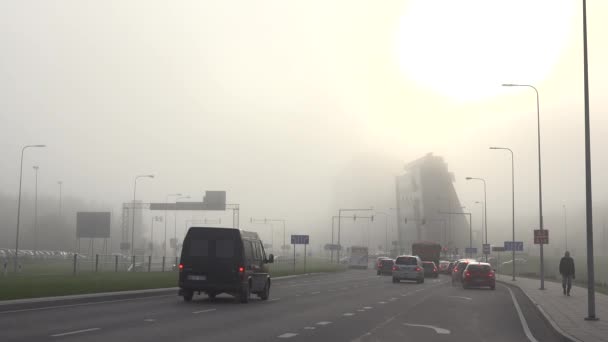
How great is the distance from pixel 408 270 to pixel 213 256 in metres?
29.0

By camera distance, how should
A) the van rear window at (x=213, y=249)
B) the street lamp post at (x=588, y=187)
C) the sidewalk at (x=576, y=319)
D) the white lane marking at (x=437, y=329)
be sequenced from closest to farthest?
the sidewalk at (x=576, y=319) < the white lane marking at (x=437, y=329) < the street lamp post at (x=588, y=187) < the van rear window at (x=213, y=249)

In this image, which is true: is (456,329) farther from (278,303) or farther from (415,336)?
(278,303)

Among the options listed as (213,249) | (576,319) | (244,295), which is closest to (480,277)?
(244,295)

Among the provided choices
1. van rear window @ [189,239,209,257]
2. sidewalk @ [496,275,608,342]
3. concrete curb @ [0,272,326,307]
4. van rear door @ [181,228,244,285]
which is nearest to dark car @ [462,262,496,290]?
sidewalk @ [496,275,608,342]

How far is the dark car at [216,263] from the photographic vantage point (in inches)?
1032

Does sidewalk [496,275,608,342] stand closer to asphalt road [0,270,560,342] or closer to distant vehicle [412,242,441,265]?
asphalt road [0,270,560,342]

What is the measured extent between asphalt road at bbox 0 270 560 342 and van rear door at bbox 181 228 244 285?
925mm

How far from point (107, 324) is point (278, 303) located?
10318 mm

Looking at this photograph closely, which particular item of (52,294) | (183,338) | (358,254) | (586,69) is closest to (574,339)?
(183,338)

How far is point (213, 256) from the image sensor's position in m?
26.4

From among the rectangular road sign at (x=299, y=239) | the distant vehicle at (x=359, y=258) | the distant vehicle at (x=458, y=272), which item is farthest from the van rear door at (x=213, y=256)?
the distant vehicle at (x=359, y=258)

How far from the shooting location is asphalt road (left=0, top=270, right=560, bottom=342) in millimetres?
15537

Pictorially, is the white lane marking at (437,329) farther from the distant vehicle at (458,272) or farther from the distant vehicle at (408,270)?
the distant vehicle at (458,272)

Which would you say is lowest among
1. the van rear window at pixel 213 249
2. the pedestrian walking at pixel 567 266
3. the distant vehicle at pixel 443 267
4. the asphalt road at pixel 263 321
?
the distant vehicle at pixel 443 267
